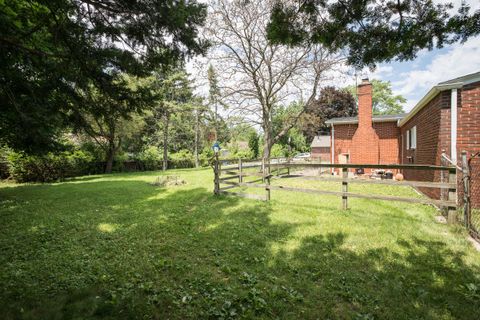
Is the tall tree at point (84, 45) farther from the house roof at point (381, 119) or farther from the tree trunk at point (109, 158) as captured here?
the tree trunk at point (109, 158)

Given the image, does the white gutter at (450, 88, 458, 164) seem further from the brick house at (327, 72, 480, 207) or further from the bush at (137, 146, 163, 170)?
the bush at (137, 146, 163, 170)

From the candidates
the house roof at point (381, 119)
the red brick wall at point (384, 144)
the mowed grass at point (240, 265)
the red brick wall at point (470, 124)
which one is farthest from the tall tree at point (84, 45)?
the house roof at point (381, 119)

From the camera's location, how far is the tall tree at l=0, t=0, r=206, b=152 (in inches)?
125

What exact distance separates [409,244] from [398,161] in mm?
12875

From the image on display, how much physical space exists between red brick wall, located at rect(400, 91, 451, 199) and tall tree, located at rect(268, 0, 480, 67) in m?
5.56

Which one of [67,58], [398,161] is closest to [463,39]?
[67,58]

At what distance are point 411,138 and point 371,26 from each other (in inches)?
433

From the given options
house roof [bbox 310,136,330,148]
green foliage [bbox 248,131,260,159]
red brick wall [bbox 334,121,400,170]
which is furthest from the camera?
house roof [bbox 310,136,330,148]

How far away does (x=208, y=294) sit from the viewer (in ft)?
9.57

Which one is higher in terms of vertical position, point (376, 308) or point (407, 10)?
point (407, 10)

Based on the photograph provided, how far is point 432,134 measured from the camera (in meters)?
8.17

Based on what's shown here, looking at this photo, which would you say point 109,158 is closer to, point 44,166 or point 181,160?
point 44,166

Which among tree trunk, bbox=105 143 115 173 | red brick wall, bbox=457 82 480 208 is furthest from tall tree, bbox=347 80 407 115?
red brick wall, bbox=457 82 480 208

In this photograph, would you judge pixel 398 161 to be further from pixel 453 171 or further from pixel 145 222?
pixel 145 222
